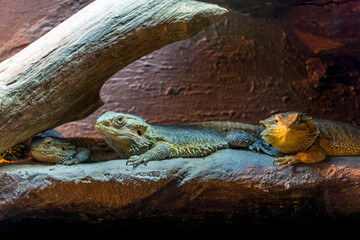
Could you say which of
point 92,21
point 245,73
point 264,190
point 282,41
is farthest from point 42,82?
point 282,41

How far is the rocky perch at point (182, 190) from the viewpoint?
226 centimetres

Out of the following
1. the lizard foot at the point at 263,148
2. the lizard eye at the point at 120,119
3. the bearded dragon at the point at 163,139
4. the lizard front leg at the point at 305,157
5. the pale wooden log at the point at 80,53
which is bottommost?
the lizard foot at the point at 263,148

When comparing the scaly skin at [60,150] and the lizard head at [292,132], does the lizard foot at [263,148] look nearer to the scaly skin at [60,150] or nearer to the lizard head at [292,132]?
the lizard head at [292,132]

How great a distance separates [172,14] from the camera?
8.05 feet

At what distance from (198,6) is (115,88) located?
63.0 inches

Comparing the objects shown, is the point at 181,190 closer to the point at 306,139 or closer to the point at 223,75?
the point at 306,139

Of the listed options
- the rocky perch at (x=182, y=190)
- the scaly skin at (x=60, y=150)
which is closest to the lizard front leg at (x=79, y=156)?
the scaly skin at (x=60, y=150)

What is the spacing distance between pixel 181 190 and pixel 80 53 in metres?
1.21

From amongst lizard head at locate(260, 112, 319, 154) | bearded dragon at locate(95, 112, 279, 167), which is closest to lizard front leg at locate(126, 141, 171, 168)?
bearded dragon at locate(95, 112, 279, 167)

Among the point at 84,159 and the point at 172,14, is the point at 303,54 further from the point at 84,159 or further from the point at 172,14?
the point at 84,159

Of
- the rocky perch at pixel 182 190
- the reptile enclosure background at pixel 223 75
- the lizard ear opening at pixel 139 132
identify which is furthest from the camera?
the reptile enclosure background at pixel 223 75

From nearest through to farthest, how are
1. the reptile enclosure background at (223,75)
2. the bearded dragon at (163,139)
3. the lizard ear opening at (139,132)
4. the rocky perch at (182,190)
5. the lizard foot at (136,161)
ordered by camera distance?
the rocky perch at (182,190), the lizard foot at (136,161), the bearded dragon at (163,139), the lizard ear opening at (139,132), the reptile enclosure background at (223,75)

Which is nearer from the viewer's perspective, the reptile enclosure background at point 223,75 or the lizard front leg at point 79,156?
the lizard front leg at point 79,156

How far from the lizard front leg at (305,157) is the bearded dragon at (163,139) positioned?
1.01 feet
